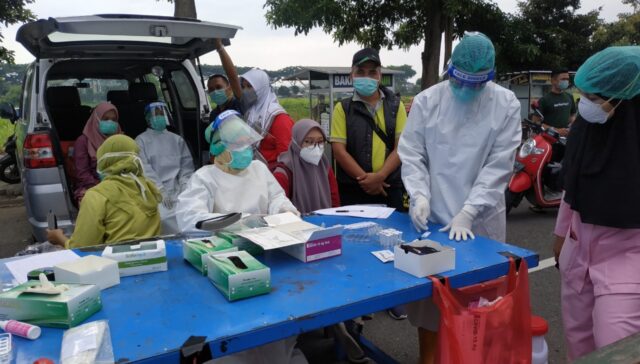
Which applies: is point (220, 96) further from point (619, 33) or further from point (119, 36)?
point (619, 33)

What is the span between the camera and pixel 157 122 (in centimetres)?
417

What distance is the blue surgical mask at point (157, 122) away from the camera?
417cm

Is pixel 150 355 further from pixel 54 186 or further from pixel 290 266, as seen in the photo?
pixel 54 186

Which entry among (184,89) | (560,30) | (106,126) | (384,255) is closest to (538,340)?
(384,255)

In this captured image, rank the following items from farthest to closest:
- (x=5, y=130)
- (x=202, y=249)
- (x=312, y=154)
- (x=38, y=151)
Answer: (x=5, y=130)
(x=38, y=151)
(x=312, y=154)
(x=202, y=249)

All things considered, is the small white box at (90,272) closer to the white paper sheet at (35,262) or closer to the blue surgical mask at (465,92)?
the white paper sheet at (35,262)

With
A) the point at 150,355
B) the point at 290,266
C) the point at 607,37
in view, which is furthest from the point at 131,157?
the point at 607,37

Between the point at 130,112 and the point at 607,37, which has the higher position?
the point at 607,37

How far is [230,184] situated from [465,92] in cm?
127

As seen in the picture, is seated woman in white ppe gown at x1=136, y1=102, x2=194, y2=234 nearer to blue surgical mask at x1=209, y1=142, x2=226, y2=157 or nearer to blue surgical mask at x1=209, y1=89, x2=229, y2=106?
blue surgical mask at x1=209, y1=89, x2=229, y2=106

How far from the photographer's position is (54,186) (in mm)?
3420

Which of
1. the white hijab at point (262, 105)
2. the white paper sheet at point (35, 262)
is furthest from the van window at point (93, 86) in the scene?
the white paper sheet at point (35, 262)

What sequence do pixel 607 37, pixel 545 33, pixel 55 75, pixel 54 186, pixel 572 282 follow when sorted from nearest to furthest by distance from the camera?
pixel 572 282, pixel 54 186, pixel 55 75, pixel 545 33, pixel 607 37

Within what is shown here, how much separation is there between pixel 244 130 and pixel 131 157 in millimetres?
654
